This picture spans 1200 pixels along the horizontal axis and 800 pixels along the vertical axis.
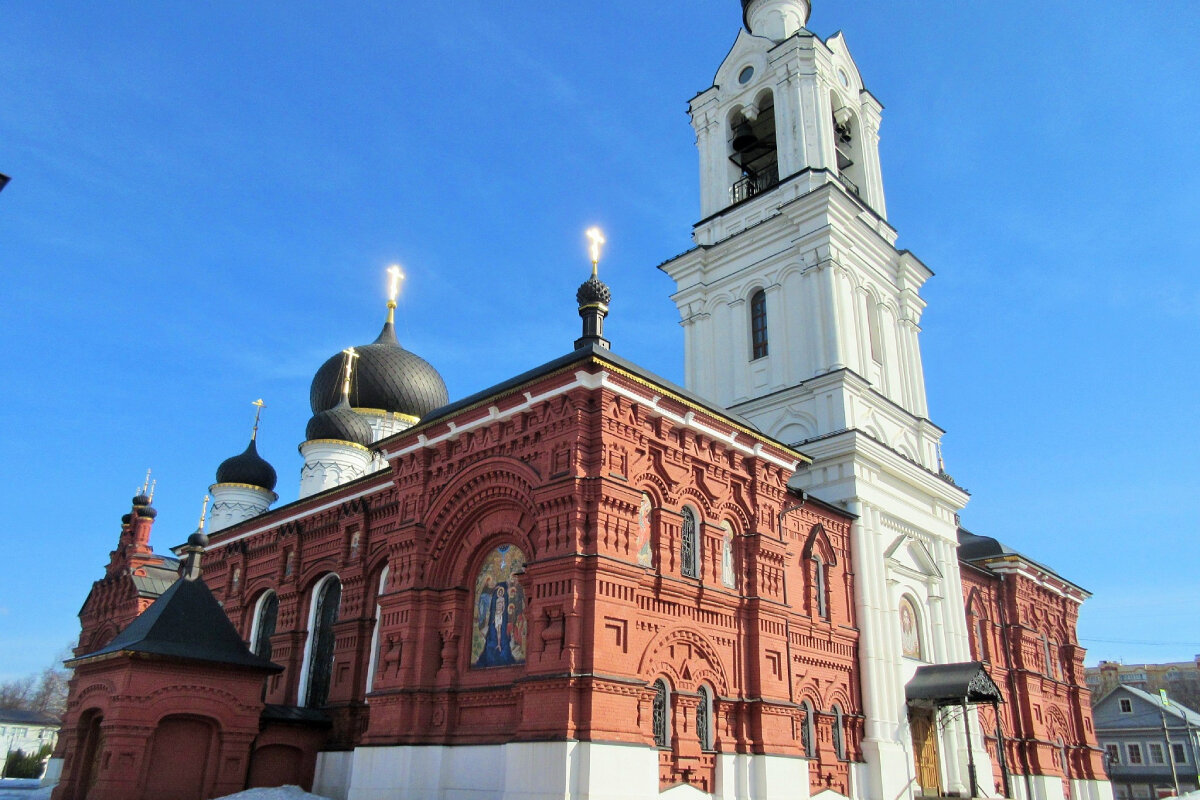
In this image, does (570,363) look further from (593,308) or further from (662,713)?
(662,713)

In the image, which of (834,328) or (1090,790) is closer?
(834,328)

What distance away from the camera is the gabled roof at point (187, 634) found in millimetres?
16531

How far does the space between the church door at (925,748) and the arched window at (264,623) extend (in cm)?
1424

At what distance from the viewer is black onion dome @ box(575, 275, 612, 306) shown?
16.2m

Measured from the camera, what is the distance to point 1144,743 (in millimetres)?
42844

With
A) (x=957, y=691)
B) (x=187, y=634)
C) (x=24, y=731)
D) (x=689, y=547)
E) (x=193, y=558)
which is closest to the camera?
(x=689, y=547)

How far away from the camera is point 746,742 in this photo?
14570 millimetres

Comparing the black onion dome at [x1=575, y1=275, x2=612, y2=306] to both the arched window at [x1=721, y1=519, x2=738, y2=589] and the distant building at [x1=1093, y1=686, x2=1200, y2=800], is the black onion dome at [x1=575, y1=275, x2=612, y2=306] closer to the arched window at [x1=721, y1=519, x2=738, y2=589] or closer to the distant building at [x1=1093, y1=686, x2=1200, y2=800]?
the arched window at [x1=721, y1=519, x2=738, y2=589]

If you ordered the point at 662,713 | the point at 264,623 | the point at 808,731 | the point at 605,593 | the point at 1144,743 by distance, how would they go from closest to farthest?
the point at 605,593
the point at 662,713
the point at 808,731
the point at 264,623
the point at 1144,743

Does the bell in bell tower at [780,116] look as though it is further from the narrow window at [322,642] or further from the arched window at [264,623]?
the arched window at [264,623]

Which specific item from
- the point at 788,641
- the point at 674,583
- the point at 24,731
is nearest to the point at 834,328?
the point at 788,641

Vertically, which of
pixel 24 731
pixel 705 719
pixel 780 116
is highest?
pixel 780 116

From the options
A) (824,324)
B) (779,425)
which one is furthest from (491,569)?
(824,324)

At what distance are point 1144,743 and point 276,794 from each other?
4147 centimetres
